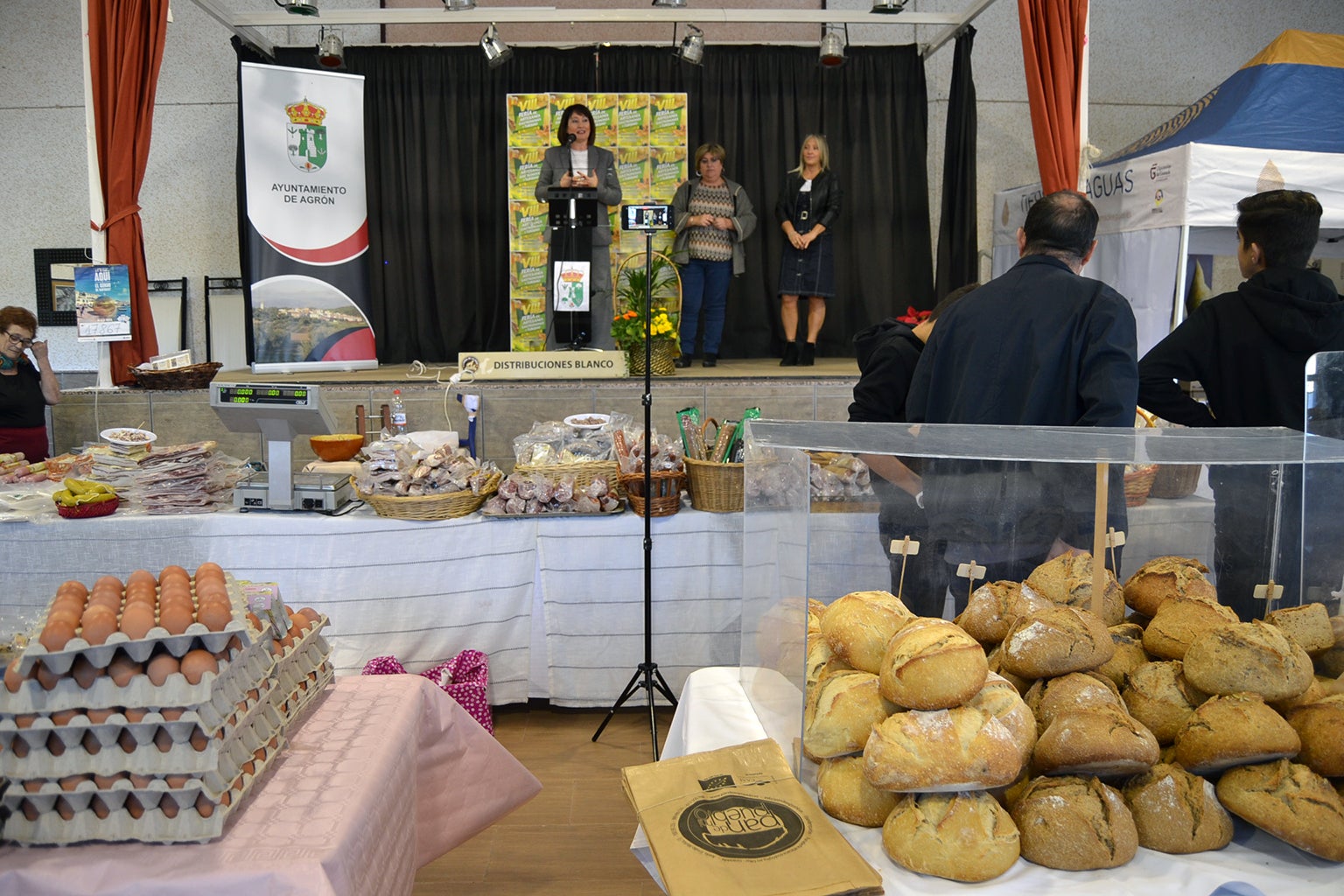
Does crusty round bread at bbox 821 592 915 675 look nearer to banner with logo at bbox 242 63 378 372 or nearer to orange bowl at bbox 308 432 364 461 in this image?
orange bowl at bbox 308 432 364 461

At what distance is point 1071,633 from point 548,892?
1.70m

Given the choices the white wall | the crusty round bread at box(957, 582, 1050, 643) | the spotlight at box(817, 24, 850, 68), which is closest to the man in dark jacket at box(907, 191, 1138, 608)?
the crusty round bread at box(957, 582, 1050, 643)

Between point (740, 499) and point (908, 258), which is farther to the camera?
point (908, 258)

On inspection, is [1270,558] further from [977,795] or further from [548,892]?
[548,892]

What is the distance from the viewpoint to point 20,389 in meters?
4.19

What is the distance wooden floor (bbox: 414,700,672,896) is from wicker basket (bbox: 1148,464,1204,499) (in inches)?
65.1

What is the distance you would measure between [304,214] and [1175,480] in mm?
5258

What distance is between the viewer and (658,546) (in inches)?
129

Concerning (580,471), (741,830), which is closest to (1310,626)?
(741,830)

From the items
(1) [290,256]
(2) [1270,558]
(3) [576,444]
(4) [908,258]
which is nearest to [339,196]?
(1) [290,256]

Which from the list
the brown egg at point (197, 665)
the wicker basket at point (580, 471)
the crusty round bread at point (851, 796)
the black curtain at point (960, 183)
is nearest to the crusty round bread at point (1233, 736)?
the crusty round bread at point (851, 796)

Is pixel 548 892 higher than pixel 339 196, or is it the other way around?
pixel 339 196

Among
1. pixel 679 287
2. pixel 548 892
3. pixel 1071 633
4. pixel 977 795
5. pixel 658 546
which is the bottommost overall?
pixel 548 892

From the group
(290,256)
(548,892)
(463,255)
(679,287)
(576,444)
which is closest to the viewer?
(548,892)
